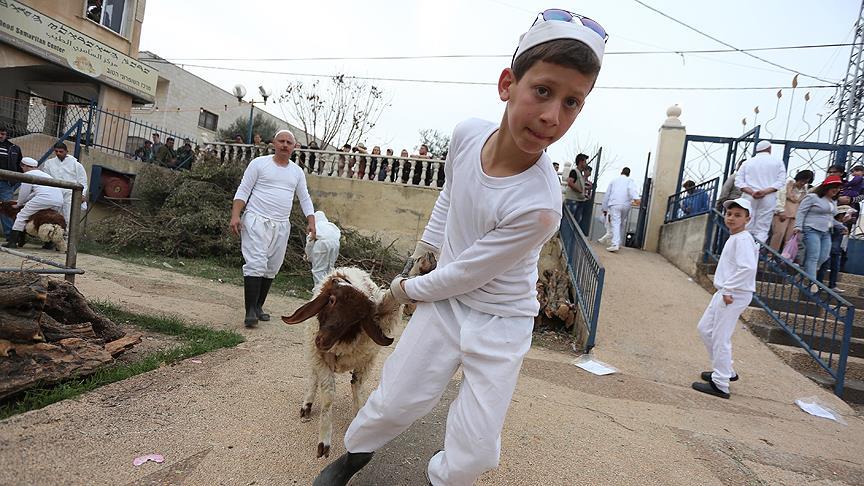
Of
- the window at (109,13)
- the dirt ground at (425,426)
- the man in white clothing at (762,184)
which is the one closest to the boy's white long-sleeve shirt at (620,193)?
the man in white clothing at (762,184)

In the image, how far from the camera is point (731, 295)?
5164mm

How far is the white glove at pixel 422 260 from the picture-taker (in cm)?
246

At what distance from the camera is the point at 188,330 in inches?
177

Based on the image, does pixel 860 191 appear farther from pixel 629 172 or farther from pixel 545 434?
pixel 545 434

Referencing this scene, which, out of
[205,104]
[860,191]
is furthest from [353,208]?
[205,104]

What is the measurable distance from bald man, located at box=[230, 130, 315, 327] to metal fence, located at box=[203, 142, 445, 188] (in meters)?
5.90

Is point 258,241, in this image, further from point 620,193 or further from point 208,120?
point 208,120

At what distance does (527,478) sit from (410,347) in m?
1.36

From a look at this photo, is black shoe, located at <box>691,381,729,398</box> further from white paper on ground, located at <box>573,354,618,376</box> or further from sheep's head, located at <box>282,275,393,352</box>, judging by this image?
sheep's head, located at <box>282,275,393,352</box>

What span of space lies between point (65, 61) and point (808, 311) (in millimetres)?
20348

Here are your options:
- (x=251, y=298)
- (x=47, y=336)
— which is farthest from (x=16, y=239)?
(x=47, y=336)

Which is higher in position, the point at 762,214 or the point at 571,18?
the point at 762,214

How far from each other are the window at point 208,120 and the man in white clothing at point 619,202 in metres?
26.1

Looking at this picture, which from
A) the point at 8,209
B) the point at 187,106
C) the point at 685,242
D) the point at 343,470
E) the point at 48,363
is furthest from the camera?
the point at 187,106
